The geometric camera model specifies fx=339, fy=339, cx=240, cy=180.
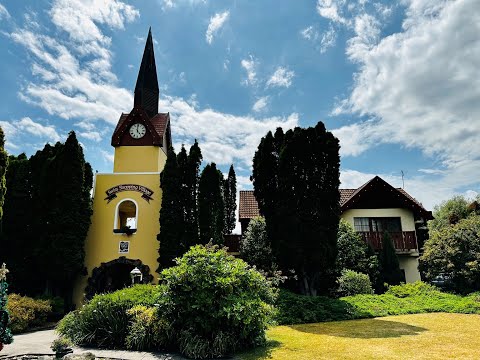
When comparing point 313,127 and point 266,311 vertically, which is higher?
point 313,127

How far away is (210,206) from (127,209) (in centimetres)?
655

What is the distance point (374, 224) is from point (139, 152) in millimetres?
14456

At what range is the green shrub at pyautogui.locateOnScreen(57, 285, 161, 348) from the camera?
7.79 metres

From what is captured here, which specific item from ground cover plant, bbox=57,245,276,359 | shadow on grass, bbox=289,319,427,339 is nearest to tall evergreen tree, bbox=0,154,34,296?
ground cover plant, bbox=57,245,276,359

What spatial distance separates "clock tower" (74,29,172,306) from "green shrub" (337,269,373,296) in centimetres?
856

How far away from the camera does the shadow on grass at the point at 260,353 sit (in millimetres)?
6582

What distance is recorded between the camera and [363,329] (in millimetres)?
9148

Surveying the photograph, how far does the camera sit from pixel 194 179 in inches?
663

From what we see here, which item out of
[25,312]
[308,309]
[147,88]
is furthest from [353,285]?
[147,88]

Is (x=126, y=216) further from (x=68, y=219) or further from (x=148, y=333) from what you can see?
(x=148, y=333)

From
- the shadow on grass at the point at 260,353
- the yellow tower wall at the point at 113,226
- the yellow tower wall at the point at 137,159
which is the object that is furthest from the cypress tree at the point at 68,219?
the shadow on grass at the point at 260,353

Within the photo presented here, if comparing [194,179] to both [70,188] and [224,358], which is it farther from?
[224,358]

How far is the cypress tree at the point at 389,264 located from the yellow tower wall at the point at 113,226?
1129 cm

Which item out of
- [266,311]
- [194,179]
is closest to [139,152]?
[194,179]
